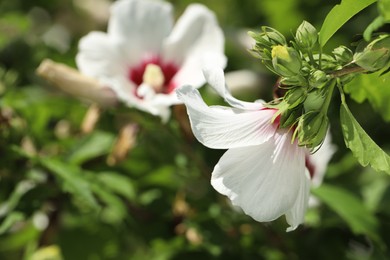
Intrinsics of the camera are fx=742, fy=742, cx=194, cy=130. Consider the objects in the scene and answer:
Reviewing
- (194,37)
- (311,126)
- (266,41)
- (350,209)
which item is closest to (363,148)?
(311,126)

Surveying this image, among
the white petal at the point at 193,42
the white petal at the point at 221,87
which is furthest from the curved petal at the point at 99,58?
the white petal at the point at 221,87

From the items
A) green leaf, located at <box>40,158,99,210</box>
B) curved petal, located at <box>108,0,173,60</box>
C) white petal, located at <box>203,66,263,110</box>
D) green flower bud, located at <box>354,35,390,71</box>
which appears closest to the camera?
green flower bud, located at <box>354,35,390,71</box>

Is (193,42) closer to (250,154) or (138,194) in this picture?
(138,194)

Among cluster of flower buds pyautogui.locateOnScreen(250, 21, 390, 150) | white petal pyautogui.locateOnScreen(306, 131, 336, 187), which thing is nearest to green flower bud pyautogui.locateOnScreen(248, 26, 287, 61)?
cluster of flower buds pyautogui.locateOnScreen(250, 21, 390, 150)

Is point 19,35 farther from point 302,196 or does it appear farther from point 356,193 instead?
point 302,196

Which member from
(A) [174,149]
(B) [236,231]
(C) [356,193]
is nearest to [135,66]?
(A) [174,149]

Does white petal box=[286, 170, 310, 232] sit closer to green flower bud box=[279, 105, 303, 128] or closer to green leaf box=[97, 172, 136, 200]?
green flower bud box=[279, 105, 303, 128]
